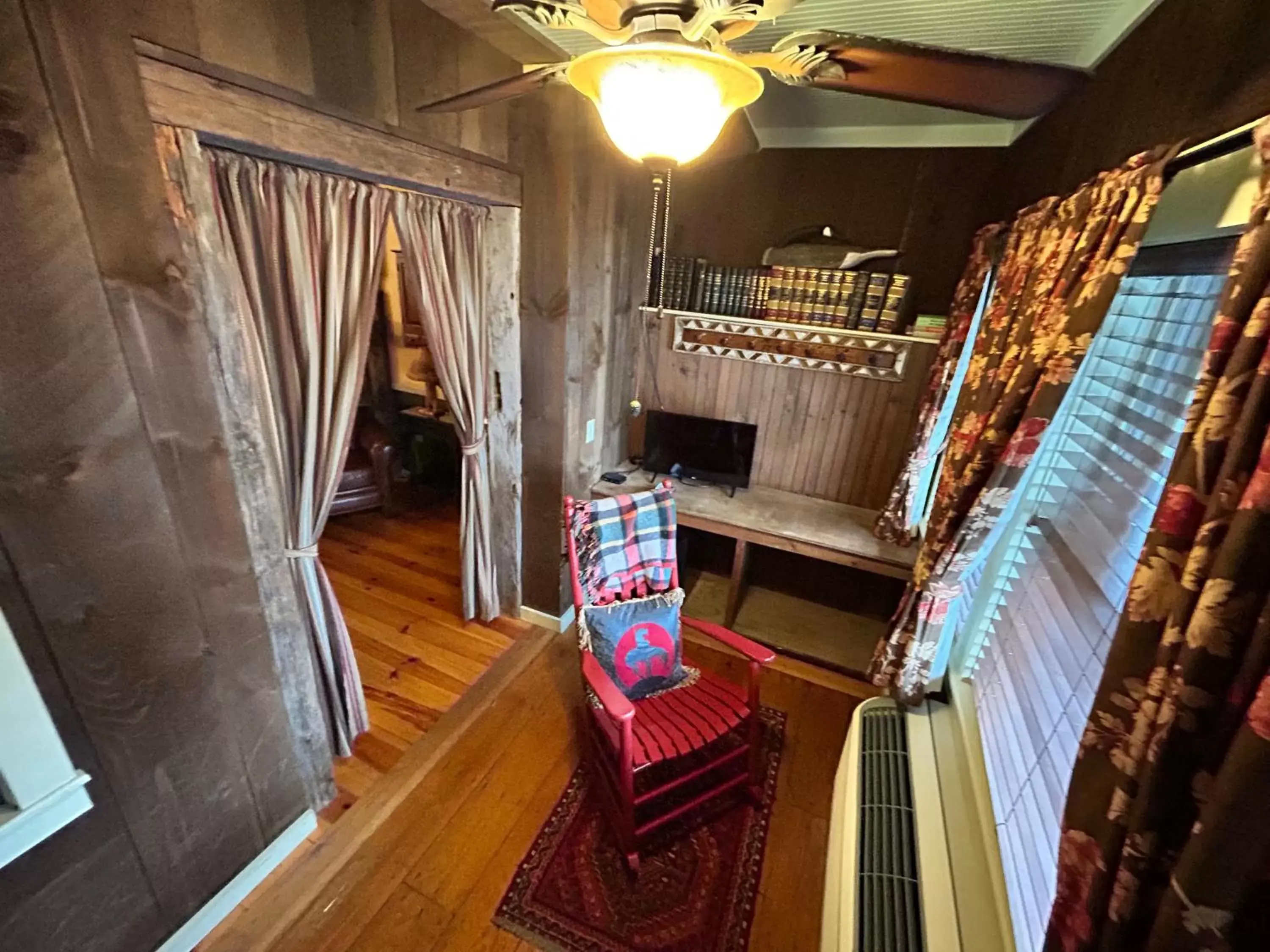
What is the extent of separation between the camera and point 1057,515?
54.7 inches

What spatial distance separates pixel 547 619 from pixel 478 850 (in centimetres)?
110

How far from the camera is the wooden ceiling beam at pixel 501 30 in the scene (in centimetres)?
148

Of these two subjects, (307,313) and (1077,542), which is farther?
(307,313)

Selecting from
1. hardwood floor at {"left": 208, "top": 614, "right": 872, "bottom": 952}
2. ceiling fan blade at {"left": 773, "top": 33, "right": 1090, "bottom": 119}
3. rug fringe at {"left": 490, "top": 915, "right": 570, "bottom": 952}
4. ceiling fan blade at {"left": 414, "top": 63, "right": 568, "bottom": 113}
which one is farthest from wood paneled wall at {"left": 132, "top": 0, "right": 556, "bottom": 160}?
rug fringe at {"left": 490, "top": 915, "right": 570, "bottom": 952}

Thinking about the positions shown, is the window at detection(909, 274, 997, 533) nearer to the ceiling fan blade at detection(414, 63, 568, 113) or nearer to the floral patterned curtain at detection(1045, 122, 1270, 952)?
the floral patterned curtain at detection(1045, 122, 1270, 952)

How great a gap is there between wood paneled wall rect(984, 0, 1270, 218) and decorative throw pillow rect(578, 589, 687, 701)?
1794 millimetres

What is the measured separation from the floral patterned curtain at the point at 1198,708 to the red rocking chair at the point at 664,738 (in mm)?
1065

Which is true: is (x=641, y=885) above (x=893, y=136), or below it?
below

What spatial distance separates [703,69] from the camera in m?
0.75

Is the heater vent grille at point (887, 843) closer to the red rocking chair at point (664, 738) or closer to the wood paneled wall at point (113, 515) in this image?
the red rocking chair at point (664, 738)

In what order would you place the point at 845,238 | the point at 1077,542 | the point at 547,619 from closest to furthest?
the point at 1077,542
the point at 845,238
the point at 547,619

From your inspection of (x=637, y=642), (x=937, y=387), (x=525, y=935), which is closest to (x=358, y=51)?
(x=637, y=642)

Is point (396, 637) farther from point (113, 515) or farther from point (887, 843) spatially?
point (887, 843)

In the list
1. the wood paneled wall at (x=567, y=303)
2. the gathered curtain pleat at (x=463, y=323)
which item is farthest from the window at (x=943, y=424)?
the gathered curtain pleat at (x=463, y=323)
